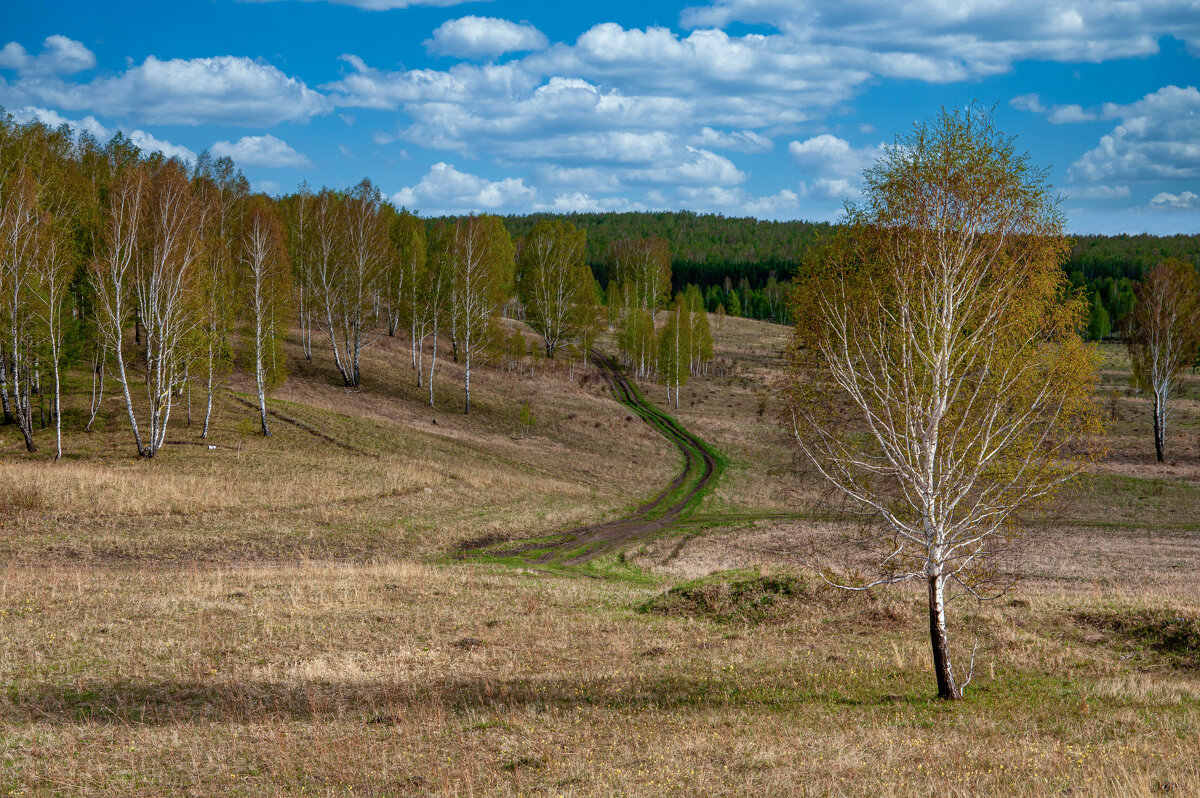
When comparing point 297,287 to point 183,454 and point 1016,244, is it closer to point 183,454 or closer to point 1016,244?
point 183,454

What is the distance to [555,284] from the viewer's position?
258 ft

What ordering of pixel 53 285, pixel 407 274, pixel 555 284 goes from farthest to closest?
1. pixel 555 284
2. pixel 407 274
3. pixel 53 285

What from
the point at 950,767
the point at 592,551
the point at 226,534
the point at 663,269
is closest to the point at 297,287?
the point at 226,534

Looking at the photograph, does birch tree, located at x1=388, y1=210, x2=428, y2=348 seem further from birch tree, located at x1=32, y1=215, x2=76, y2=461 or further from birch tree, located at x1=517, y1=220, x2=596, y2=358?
birch tree, located at x1=32, y1=215, x2=76, y2=461

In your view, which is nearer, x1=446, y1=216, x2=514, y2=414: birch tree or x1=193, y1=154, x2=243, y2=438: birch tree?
x1=193, y1=154, x2=243, y2=438: birch tree

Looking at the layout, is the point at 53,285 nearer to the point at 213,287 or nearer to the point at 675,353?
the point at 213,287

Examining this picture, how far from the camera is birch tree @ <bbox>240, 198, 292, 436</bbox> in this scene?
→ 43938 mm

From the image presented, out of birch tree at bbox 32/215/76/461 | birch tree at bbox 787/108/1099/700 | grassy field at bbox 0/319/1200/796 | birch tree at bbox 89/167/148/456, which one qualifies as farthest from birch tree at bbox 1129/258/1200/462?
birch tree at bbox 32/215/76/461

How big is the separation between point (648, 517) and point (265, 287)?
88.4ft

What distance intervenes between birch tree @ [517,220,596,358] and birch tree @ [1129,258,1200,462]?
47976 millimetres

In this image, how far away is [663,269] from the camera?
346 ft

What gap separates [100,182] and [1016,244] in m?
61.2

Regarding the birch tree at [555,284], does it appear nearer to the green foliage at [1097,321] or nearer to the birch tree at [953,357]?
the birch tree at [953,357]

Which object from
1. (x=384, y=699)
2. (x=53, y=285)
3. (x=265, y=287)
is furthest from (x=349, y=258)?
(x=384, y=699)
